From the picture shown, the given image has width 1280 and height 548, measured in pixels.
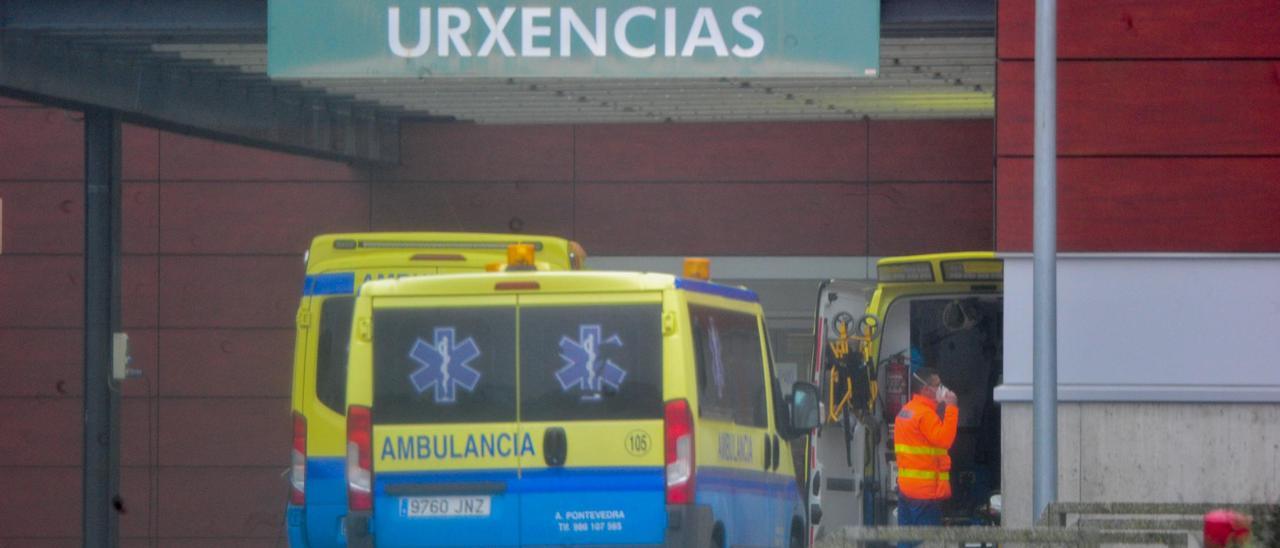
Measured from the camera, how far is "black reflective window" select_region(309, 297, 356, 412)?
13742 mm

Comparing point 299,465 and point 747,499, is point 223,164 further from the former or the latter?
point 747,499

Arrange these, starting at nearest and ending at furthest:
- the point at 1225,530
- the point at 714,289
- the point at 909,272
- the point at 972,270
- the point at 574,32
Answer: the point at 1225,530 → the point at 714,289 → the point at 574,32 → the point at 972,270 → the point at 909,272

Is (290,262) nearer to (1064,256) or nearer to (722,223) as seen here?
(722,223)

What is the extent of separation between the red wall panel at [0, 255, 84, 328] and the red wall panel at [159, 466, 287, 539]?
199 cm

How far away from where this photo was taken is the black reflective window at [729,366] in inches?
440

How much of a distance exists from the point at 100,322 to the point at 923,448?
6.12 meters

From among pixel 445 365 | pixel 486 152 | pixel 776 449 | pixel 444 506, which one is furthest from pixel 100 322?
pixel 486 152

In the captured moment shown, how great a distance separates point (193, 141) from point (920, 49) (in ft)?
29.4

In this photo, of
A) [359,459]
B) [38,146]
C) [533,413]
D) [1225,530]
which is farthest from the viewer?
[38,146]

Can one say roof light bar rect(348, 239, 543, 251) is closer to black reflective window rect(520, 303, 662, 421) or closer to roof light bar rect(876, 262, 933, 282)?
roof light bar rect(876, 262, 933, 282)

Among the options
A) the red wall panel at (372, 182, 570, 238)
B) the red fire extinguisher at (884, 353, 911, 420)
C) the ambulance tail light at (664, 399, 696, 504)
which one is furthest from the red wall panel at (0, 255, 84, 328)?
the ambulance tail light at (664, 399, 696, 504)

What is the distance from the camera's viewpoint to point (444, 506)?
11.0 metres

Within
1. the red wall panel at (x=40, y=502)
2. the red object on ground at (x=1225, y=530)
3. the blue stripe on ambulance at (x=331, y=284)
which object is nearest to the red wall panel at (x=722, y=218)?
the red wall panel at (x=40, y=502)

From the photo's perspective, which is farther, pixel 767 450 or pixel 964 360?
pixel 964 360
